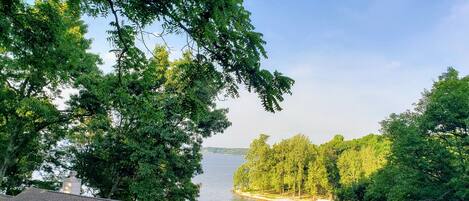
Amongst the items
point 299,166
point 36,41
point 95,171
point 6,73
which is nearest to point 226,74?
point 36,41

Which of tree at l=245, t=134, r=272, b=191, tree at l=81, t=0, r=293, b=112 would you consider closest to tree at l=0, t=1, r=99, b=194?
tree at l=81, t=0, r=293, b=112

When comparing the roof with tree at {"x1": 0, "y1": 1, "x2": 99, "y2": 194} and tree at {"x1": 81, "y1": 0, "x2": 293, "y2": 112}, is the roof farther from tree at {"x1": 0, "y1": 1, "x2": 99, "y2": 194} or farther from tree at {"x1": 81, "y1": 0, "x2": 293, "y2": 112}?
tree at {"x1": 81, "y1": 0, "x2": 293, "y2": 112}

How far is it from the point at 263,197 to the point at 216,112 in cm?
6583

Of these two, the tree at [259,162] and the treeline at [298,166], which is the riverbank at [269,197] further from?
the tree at [259,162]

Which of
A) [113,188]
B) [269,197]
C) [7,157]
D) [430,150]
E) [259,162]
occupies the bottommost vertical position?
[269,197]

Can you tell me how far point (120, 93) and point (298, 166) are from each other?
8336 cm

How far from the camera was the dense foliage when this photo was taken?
4199 mm

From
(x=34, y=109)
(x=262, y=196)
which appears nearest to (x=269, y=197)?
(x=262, y=196)

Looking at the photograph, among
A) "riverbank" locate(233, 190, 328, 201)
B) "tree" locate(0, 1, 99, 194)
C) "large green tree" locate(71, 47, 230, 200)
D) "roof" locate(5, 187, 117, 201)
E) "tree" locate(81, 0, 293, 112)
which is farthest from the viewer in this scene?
"riverbank" locate(233, 190, 328, 201)

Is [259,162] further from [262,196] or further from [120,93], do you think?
[120,93]

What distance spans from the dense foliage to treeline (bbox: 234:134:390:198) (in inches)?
2330

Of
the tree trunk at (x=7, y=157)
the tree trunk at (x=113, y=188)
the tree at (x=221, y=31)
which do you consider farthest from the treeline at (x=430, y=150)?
the tree trunk at (x=7, y=157)

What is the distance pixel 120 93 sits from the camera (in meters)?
7.25

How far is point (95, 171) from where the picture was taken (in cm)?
2736
